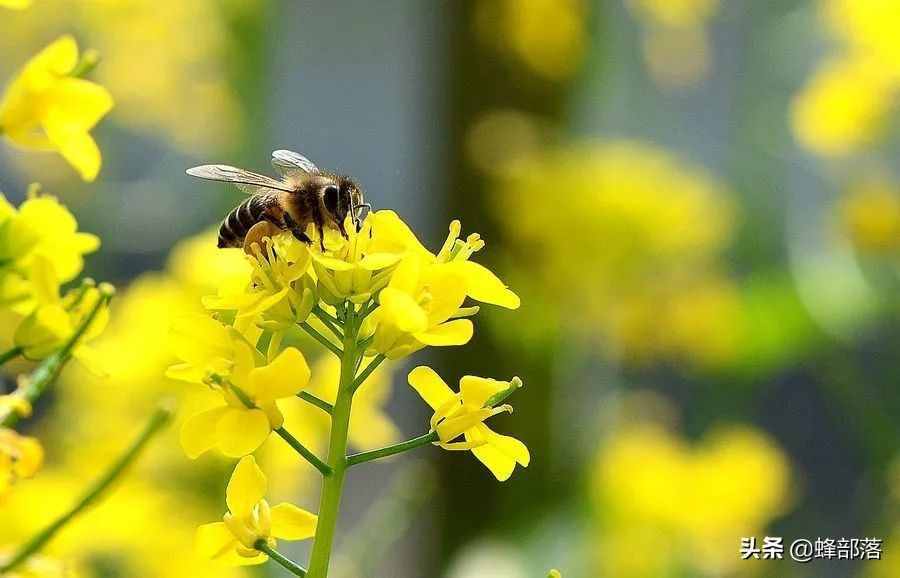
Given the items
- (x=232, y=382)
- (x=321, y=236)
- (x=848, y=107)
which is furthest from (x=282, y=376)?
(x=848, y=107)

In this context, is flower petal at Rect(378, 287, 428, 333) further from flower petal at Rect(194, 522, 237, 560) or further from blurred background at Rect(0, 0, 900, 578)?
blurred background at Rect(0, 0, 900, 578)

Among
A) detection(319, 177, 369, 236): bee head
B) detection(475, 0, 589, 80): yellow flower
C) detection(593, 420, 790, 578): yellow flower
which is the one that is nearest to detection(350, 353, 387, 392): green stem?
detection(319, 177, 369, 236): bee head

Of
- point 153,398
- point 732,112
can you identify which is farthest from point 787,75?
point 153,398

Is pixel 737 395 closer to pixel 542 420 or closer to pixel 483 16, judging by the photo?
pixel 542 420

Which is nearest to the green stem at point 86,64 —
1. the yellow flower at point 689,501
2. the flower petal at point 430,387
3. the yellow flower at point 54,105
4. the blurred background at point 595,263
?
the yellow flower at point 54,105

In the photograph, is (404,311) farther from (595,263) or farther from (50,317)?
(595,263)
